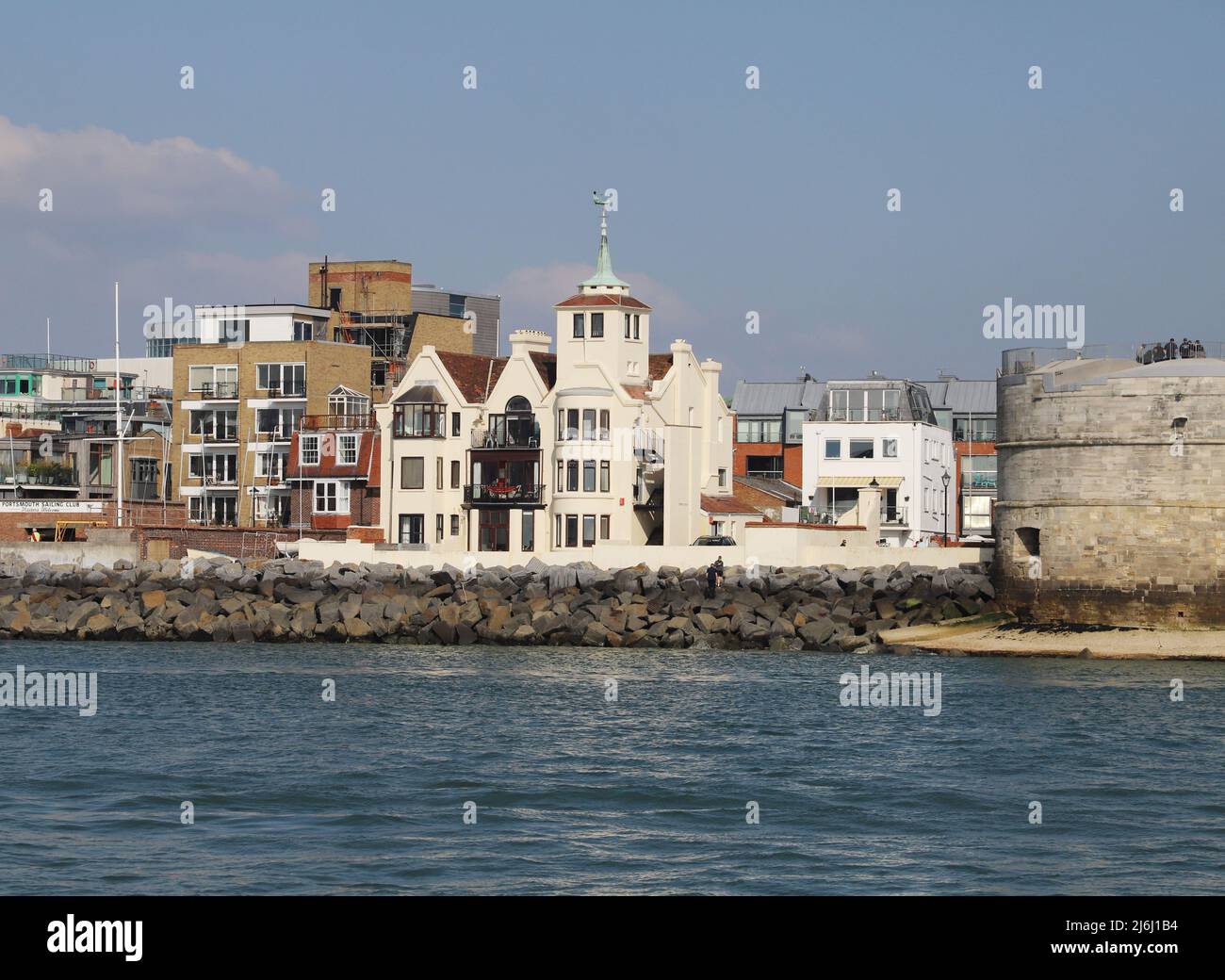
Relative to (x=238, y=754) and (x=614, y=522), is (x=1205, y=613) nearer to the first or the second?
(x=614, y=522)

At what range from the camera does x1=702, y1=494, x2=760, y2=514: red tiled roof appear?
6775 centimetres

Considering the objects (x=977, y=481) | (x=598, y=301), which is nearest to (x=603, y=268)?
(x=598, y=301)

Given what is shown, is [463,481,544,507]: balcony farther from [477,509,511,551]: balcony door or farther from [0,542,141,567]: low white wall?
[0,542,141,567]: low white wall

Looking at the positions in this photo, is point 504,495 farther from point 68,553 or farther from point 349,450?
point 68,553

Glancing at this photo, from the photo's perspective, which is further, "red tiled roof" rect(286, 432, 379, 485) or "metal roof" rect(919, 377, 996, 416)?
"metal roof" rect(919, 377, 996, 416)

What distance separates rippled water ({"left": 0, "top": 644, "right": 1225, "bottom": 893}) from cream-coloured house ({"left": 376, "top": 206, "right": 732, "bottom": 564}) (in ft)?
70.5

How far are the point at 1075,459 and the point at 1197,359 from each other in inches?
182

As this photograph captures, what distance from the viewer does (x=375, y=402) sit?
81250mm

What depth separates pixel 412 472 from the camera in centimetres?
6806

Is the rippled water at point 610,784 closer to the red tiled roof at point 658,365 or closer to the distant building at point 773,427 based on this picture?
the red tiled roof at point 658,365

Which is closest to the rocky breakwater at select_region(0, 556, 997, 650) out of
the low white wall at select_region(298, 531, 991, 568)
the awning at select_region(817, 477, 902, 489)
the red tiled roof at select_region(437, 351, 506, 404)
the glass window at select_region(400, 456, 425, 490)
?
the low white wall at select_region(298, 531, 991, 568)

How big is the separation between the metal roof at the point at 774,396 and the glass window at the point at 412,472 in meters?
38.1

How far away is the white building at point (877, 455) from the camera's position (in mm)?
82500

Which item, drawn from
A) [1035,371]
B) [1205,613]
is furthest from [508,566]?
[1205,613]
